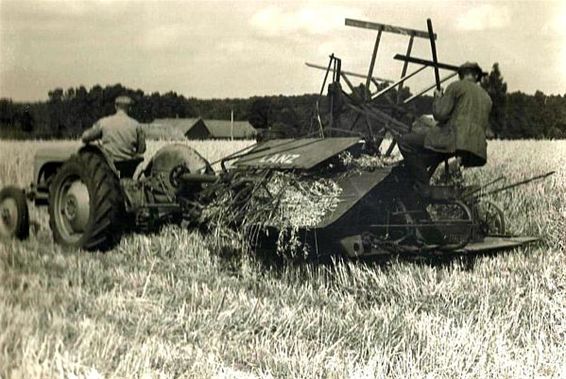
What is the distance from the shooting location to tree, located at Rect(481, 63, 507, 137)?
3.39 metres

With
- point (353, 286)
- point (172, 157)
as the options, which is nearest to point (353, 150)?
point (353, 286)

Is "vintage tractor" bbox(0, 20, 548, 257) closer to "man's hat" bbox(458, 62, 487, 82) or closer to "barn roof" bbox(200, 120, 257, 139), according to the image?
"man's hat" bbox(458, 62, 487, 82)

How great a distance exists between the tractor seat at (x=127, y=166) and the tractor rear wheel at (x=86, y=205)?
57mm

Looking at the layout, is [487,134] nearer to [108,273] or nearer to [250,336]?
[250,336]

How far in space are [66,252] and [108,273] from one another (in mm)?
161

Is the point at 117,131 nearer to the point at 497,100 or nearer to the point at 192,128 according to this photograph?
the point at 192,128

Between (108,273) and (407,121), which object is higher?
(407,121)

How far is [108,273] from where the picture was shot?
94.0 inches

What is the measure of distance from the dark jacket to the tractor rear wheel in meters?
1.55

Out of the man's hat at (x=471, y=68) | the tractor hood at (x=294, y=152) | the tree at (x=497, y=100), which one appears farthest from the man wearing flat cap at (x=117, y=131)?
the tree at (x=497, y=100)

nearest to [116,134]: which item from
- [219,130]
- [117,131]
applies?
[117,131]

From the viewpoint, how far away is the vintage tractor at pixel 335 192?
2.95m

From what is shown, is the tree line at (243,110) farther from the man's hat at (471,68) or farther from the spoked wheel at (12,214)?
the spoked wheel at (12,214)

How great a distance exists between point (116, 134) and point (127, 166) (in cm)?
39
